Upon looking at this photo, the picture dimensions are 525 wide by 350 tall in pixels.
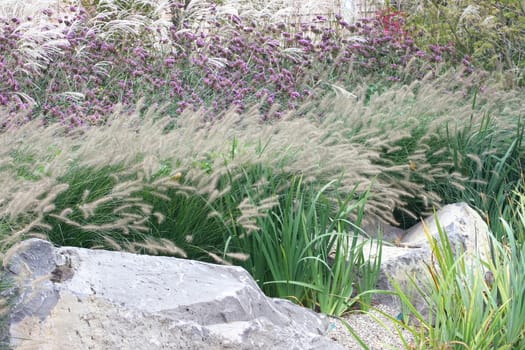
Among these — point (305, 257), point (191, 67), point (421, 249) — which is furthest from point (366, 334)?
point (191, 67)

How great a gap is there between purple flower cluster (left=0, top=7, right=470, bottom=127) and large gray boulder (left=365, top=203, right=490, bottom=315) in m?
1.79

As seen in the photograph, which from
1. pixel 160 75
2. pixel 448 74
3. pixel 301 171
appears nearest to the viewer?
pixel 301 171

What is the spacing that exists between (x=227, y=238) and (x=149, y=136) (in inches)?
26.2

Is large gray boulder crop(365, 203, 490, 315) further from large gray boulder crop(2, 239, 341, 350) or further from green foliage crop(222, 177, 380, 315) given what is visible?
large gray boulder crop(2, 239, 341, 350)

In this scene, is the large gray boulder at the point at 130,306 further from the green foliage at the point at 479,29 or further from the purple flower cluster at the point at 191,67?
the green foliage at the point at 479,29

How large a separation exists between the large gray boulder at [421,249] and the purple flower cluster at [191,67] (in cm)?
179

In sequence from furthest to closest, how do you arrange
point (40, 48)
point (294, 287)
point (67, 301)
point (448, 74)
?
point (448, 74) → point (40, 48) → point (294, 287) → point (67, 301)

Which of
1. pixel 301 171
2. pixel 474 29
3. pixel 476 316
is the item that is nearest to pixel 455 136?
pixel 301 171

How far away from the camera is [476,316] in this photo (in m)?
3.09

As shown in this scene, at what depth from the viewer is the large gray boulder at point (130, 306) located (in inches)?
109

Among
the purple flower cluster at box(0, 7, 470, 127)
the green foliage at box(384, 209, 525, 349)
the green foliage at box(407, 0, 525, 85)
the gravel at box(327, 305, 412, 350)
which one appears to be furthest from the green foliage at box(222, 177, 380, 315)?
the green foliage at box(407, 0, 525, 85)

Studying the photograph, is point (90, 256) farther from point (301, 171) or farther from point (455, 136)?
point (455, 136)

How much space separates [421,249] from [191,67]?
12.5ft

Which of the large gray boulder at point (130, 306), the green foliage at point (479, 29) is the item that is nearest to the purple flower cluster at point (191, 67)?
the green foliage at point (479, 29)
